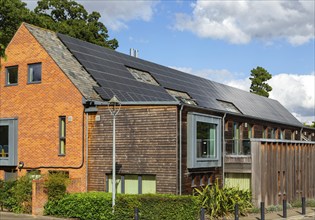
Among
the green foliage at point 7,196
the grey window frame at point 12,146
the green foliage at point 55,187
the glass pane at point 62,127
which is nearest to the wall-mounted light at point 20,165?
the grey window frame at point 12,146

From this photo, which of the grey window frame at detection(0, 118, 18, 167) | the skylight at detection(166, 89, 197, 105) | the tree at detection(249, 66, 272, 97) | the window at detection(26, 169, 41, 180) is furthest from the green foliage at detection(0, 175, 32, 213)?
the tree at detection(249, 66, 272, 97)

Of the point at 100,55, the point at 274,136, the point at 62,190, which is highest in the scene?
the point at 100,55

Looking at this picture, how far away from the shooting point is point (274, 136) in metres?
39.5

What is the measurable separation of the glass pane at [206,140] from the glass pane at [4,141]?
36.1ft

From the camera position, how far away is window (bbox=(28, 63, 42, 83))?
27528 mm

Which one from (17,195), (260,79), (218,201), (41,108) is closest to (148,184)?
(218,201)

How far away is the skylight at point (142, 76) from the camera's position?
32406 millimetres

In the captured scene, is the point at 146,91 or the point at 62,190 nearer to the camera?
the point at 62,190

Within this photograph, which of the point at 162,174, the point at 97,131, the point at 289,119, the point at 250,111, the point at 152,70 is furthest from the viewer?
the point at 289,119

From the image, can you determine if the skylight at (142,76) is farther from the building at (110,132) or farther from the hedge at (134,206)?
the hedge at (134,206)

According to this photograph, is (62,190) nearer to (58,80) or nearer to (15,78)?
(58,80)

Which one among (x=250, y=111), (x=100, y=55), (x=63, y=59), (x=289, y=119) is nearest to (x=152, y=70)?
(x=100, y=55)

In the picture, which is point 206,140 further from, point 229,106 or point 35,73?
point 229,106

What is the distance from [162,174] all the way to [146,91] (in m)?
8.37
